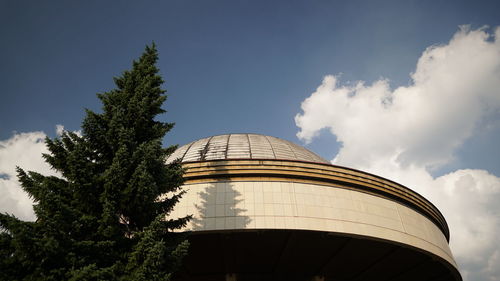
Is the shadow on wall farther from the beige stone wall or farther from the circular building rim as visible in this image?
the circular building rim

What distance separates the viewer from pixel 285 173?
569 inches

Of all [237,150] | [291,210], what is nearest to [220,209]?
[291,210]

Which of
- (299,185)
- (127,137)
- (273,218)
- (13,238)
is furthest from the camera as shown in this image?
(299,185)

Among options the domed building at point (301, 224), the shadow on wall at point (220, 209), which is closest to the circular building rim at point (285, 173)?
the domed building at point (301, 224)

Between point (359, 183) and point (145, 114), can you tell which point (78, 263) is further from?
point (359, 183)

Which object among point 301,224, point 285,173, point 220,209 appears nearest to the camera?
Result: point 301,224

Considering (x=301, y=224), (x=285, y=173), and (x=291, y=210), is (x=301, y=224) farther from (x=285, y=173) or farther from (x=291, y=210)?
(x=285, y=173)

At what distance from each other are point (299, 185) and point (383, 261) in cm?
665

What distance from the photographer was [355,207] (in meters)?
14.4

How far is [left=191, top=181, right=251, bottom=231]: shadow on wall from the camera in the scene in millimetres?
12898

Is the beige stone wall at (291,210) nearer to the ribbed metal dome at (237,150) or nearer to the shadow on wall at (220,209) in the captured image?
the shadow on wall at (220,209)

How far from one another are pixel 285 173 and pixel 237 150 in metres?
5.04

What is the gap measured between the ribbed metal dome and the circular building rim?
2.94 metres

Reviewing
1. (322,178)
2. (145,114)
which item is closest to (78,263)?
(145,114)
